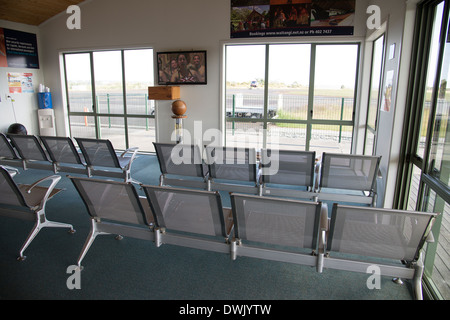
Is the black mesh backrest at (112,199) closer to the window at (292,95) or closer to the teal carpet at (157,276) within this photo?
the teal carpet at (157,276)

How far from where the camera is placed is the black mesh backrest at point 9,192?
2.75 m

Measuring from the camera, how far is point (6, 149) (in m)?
4.59

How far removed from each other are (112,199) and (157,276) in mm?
755

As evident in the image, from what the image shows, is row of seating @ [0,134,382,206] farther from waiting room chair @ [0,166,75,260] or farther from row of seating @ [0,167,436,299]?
waiting room chair @ [0,166,75,260]

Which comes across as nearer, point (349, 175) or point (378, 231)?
point (378, 231)

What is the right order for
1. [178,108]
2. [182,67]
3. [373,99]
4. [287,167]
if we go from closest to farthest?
[287,167]
[373,99]
[178,108]
[182,67]

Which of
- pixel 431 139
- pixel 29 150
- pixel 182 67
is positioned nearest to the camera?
pixel 431 139

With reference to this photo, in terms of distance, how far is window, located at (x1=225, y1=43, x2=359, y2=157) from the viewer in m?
6.14

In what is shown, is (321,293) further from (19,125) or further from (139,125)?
(19,125)

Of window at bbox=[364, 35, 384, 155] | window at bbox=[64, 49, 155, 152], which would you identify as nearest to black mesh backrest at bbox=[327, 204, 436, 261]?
window at bbox=[364, 35, 384, 155]

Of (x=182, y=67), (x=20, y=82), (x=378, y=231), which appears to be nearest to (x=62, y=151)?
(x=182, y=67)

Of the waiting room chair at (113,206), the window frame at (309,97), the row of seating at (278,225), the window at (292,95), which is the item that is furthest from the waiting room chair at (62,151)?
the window at (292,95)

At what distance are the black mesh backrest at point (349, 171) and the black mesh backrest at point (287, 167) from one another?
0.15m

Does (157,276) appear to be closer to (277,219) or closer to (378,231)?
(277,219)
